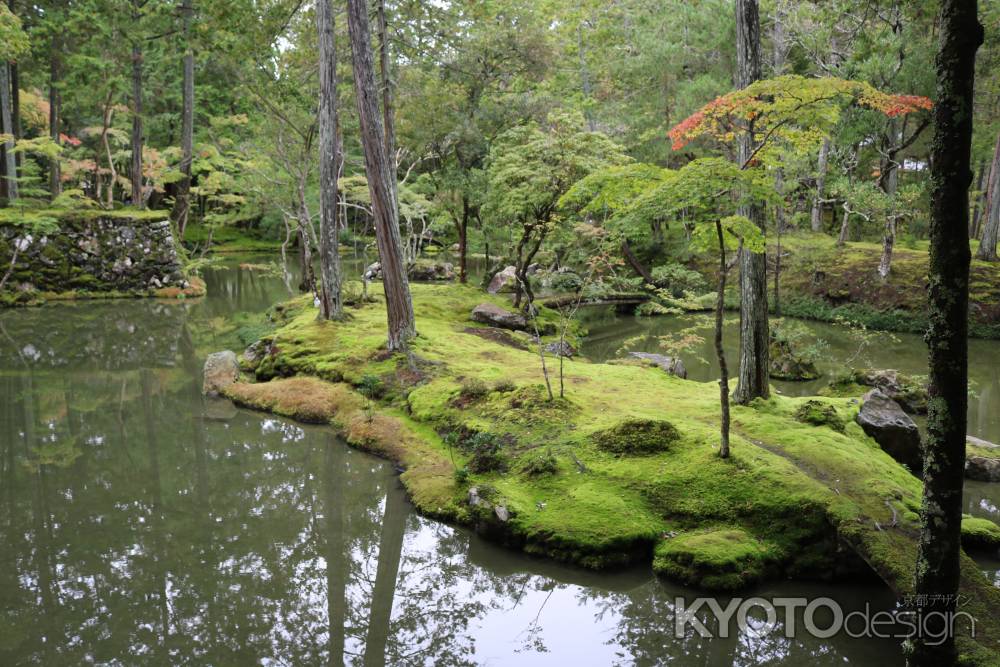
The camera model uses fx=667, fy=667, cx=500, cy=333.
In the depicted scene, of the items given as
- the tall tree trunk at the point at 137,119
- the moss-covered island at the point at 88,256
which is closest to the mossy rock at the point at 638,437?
the moss-covered island at the point at 88,256

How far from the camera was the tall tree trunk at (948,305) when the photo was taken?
10.5ft

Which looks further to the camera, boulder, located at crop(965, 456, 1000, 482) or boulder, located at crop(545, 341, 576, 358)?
boulder, located at crop(545, 341, 576, 358)

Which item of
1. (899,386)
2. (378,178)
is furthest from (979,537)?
(378,178)

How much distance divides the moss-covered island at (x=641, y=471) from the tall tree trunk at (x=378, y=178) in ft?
3.27

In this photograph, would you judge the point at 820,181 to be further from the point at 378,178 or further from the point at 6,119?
the point at 6,119

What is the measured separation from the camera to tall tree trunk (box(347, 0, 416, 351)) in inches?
402

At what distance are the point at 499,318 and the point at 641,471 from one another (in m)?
8.91

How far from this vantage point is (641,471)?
643cm

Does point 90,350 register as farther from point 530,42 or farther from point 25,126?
point 25,126

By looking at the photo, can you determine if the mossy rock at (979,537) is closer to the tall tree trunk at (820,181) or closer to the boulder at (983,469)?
the boulder at (983,469)

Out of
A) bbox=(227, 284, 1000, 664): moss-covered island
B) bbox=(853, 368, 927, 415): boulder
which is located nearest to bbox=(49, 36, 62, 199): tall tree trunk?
bbox=(227, 284, 1000, 664): moss-covered island

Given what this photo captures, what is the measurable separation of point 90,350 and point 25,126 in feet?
70.7

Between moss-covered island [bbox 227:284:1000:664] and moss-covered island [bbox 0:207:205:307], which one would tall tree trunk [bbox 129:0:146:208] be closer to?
moss-covered island [bbox 0:207:205:307]

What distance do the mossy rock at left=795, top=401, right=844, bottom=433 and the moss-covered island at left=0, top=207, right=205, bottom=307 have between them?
18.4 metres
